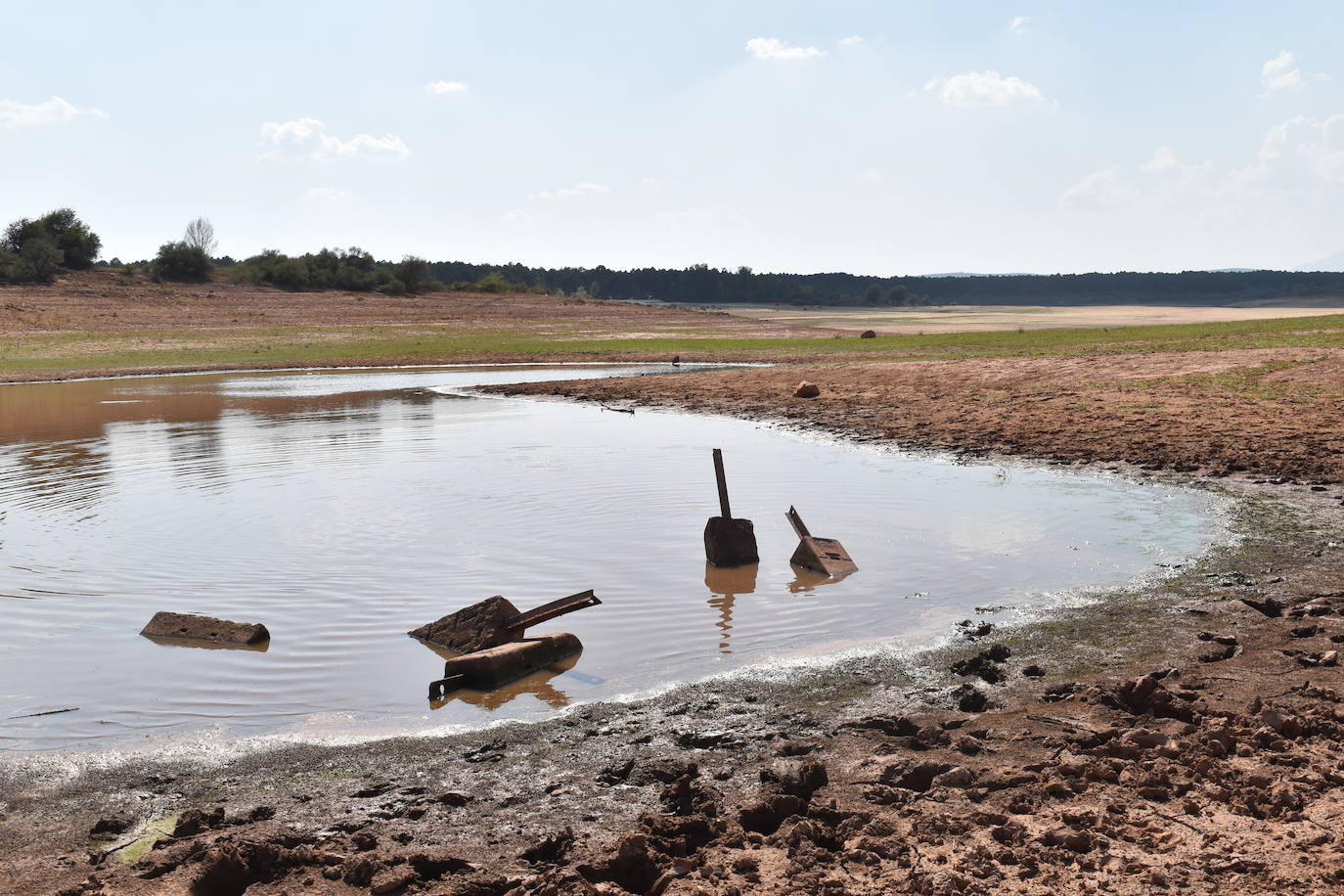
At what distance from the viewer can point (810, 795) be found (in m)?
5.18

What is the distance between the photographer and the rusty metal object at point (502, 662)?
23.6ft

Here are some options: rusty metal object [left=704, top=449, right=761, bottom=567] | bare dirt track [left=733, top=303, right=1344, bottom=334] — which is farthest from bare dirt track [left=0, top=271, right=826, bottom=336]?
rusty metal object [left=704, top=449, right=761, bottom=567]

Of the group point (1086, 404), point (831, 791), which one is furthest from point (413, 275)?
point (831, 791)

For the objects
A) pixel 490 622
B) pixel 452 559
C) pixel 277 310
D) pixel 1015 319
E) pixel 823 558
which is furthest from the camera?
pixel 1015 319

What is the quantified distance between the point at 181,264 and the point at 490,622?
230ft

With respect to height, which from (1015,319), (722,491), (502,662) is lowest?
(502,662)

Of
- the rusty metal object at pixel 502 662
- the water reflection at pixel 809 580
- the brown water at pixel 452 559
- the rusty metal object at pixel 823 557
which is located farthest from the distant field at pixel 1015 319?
the rusty metal object at pixel 502 662

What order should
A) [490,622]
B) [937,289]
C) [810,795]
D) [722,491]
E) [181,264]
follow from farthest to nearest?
[937,289]
[181,264]
[722,491]
[490,622]
[810,795]

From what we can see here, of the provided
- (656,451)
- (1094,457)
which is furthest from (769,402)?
(1094,457)

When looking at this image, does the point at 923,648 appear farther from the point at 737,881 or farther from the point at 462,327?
the point at 462,327

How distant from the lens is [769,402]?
2556cm

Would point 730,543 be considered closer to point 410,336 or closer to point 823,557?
point 823,557

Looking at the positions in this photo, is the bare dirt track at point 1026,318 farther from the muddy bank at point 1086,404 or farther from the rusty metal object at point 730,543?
the rusty metal object at point 730,543

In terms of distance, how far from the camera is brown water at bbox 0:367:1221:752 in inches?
287
